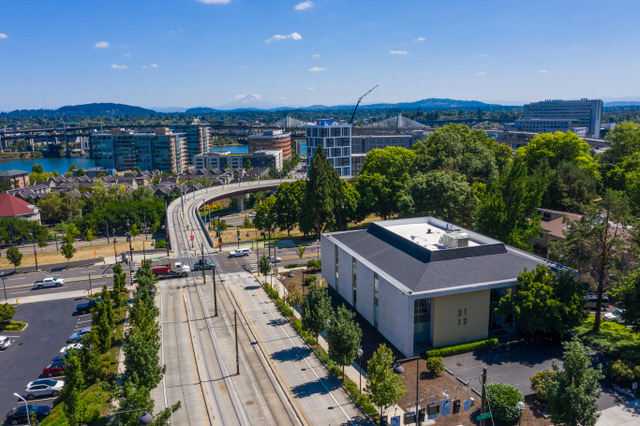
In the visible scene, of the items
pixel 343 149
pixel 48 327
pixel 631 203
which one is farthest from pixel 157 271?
pixel 343 149

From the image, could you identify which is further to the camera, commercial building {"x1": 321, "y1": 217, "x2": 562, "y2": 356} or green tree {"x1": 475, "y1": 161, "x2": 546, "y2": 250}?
green tree {"x1": 475, "y1": 161, "x2": 546, "y2": 250}

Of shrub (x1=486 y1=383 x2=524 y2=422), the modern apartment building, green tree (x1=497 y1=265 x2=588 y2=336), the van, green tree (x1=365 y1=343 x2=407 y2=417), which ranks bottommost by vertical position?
the van

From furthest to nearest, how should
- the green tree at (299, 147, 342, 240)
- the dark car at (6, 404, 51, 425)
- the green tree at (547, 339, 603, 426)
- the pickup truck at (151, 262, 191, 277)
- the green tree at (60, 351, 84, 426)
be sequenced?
the green tree at (299, 147, 342, 240) < the pickup truck at (151, 262, 191, 277) < the dark car at (6, 404, 51, 425) < the green tree at (60, 351, 84, 426) < the green tree at (547, 339, 603, 426)

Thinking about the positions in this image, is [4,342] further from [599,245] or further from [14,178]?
[14,178]

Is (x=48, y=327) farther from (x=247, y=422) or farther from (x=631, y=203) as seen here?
(x=631, y=203)

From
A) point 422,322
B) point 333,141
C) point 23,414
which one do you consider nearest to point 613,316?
point 422,322

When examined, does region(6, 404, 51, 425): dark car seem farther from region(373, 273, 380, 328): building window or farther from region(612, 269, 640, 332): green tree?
region(612, 269, 640, 332): green tree

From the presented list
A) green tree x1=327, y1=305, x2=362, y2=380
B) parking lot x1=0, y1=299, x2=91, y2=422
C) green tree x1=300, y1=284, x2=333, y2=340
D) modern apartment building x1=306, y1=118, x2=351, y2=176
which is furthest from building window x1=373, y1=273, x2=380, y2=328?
modern apartment building x1=306, y1=118, x2=351, y2=176
